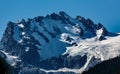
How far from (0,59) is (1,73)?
1.18 meters

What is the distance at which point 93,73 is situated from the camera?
189125mm

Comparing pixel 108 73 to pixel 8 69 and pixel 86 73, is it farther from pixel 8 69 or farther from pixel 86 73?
pixel 8 69

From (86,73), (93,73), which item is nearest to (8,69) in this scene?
(86,73)

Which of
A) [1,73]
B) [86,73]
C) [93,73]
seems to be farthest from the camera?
[93,73]

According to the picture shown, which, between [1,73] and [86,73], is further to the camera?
[86,73]

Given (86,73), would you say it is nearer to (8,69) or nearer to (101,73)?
(101,73)

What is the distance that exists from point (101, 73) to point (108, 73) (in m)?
6.70

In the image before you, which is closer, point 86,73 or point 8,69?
point 8,69

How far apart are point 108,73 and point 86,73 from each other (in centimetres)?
2372

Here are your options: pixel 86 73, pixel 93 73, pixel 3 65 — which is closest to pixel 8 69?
pixel 3 65

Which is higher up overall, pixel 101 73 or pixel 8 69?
pixel 101 73

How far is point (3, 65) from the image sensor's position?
2319 centimetres

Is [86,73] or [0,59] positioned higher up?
[86,73]

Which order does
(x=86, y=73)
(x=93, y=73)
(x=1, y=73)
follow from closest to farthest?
1. (x=1, y=73)
2. (x=86, y=73)
3. (x=93, y=73)
